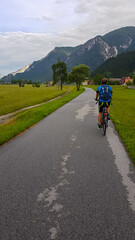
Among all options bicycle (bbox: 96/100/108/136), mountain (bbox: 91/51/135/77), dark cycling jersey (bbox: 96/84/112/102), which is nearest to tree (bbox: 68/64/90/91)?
dark cycling jersey (bbox: 96/84/112/102)

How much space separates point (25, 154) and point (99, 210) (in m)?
3.22

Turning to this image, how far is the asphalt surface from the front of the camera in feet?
7.84

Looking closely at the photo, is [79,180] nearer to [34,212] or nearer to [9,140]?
[34,212]

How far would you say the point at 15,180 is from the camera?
3.81m

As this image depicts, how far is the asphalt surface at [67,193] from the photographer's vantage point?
2390mm

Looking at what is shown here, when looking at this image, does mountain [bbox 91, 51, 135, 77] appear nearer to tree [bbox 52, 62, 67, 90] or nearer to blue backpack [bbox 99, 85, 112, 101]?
tree [bbox 52, 62, 67, 90]

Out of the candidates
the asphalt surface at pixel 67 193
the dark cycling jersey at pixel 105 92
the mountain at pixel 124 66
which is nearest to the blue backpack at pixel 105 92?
the dark cycling jersey at pixel 105 92

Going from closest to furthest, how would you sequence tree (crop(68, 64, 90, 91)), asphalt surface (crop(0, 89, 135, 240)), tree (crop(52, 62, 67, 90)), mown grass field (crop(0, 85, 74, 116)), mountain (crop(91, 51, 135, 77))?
asphalt surface (crop(0, 89, 135, 240)) < mown grass field (crop(0, 85, 74, 116)) < tree (crop(68, 64, 90, 91)) < tree (crop(52, 62, 67, 90)) < mountain (crop(91, 51, 135, 77))

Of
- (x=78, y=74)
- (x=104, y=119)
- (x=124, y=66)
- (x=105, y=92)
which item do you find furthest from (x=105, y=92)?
(x=124, y=66)

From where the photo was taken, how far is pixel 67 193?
3252 millimetres

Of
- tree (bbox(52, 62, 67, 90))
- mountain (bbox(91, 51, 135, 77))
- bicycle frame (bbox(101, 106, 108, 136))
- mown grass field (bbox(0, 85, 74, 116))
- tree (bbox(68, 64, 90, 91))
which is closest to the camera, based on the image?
bicycle frame (bbox(101, 106, 108, 136))

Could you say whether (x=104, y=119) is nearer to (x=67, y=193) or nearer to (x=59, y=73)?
(x=67, y=193)

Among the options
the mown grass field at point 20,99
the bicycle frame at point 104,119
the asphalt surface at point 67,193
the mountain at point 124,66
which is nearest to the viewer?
the asphalt surface at point 67,193

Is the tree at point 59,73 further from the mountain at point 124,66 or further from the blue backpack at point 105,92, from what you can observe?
the mountain at point 124,66
